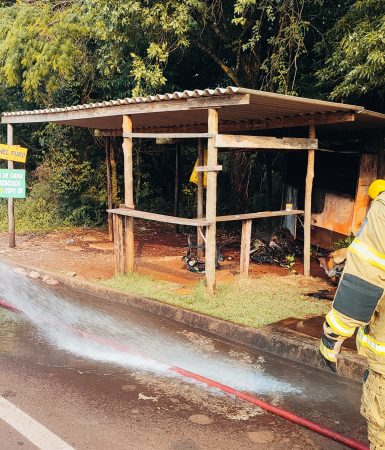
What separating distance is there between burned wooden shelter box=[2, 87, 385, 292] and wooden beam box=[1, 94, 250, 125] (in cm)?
1

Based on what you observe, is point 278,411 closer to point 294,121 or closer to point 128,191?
point 128,191

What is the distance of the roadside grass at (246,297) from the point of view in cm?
615

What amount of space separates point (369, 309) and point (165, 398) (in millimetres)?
2321

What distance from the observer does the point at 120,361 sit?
16.3ft

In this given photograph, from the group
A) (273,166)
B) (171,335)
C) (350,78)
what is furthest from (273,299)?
(273,166)

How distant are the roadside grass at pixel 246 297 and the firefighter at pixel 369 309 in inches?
125

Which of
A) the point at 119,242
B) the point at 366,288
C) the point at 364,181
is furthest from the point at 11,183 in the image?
the point at 366,288

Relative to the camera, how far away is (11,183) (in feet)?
34.5

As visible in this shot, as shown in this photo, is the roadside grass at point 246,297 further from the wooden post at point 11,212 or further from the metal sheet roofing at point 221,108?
the wooden post at point 11,212

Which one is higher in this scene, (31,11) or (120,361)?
(31,11)

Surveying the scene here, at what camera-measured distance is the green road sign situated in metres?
10.5

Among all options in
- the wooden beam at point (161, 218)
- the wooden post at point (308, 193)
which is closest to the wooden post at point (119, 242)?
the wooden beam at point (161, 218)

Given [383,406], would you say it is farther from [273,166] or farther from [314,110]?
[273,166]

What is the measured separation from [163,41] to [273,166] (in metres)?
4.82
